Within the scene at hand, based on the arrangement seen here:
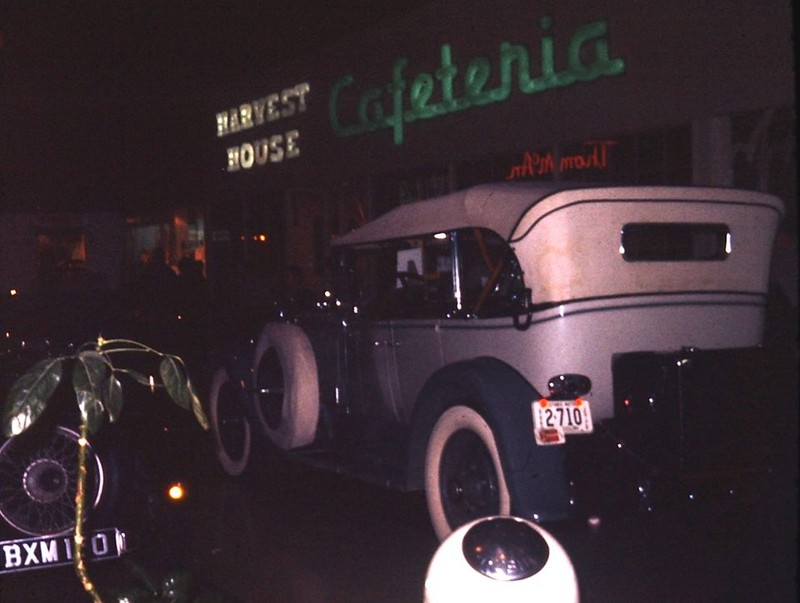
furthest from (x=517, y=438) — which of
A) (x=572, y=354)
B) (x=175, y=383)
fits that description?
(x=175, y=383)

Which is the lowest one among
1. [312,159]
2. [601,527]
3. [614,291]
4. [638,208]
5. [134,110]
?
[601,527]

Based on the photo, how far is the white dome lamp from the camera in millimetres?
3900

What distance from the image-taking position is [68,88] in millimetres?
22047

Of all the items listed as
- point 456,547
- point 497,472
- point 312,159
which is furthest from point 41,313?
point 312,159

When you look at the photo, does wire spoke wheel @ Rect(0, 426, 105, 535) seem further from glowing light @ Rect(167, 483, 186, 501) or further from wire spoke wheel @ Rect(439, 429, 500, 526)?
wire spoke wheel @ Rect(439, 429, 500, 526)

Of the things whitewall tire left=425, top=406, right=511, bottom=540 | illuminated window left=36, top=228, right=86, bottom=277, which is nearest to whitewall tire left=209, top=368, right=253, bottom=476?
illuminated window left=36, top=228, right=86, bottom=277

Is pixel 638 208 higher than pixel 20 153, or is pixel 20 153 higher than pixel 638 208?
pixel 20 153

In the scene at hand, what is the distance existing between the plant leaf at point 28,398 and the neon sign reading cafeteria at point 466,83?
9.82 metres

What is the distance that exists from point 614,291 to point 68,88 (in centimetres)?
1815

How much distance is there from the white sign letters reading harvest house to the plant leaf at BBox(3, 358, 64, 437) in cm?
1618

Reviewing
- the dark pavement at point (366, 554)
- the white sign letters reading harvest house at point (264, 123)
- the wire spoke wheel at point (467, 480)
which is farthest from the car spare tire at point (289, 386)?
the white sign letters reading harvest house at point (264, 123)

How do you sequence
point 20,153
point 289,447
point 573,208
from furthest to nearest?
point 20,153 < point 289,447 < point 573,208

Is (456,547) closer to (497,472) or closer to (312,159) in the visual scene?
(497,472)

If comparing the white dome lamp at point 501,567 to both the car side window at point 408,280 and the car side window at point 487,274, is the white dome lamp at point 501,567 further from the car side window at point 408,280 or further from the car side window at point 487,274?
the car side window at point 408,280
